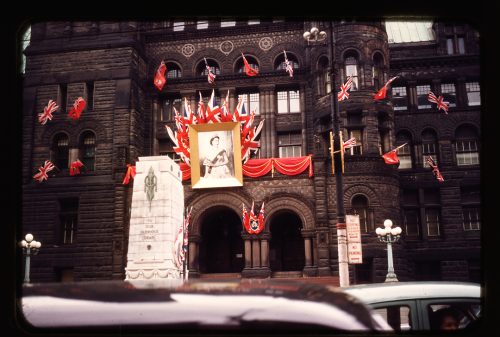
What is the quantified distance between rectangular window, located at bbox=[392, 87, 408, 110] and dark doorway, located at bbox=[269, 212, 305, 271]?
10521mm

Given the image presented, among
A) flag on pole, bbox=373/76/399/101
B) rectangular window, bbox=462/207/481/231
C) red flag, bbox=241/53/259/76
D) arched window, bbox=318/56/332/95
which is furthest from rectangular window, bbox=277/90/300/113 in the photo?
rectangular window, bbox=462/207/481/231

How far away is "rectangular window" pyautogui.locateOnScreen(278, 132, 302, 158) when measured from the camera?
1308 inches

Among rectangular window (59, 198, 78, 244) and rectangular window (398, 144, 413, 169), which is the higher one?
rectangular window (398, 144, 413, 169)

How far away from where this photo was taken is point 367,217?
28766mm

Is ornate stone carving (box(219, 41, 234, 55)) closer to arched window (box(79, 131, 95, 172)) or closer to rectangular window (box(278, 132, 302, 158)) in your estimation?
rectangular window (box(278, 132, 302, 158))

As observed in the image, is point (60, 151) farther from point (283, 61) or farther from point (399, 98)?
point (399, 98)

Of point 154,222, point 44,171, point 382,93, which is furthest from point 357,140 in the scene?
point 44,171

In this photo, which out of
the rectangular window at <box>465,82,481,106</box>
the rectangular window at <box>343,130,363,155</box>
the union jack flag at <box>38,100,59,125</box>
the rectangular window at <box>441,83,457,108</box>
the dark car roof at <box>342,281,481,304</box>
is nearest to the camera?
the dark car roof at <box>342,281,481,304</box>

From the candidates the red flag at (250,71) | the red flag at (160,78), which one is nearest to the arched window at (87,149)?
the red flag at (160,78)

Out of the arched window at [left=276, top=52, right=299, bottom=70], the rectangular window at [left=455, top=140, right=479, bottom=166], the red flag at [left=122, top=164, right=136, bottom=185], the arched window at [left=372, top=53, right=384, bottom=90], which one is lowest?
the red flag at [left=122, top=164, right=136, bottom=185]

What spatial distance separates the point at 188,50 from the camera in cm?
3472

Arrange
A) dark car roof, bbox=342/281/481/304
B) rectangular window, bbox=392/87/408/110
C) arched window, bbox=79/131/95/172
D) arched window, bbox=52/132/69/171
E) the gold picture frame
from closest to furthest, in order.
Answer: dark car roof, bbox=342/281/481/304, the gold picture frame, arched window, bbox=79/131/95/172, arched window, bbox=52/132/69/171, rectangular window, bbox=392/87/408/110

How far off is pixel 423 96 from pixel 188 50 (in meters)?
16.2

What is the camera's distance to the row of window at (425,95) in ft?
112
